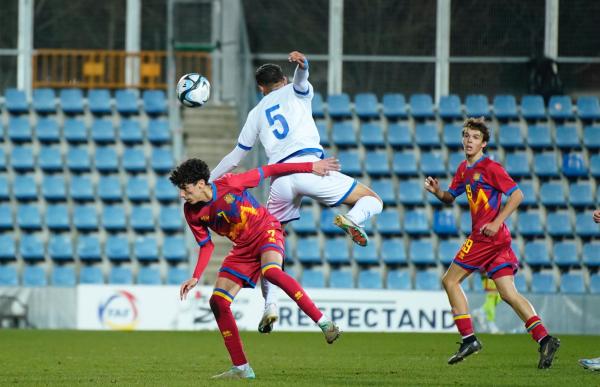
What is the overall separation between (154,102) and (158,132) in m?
0.61

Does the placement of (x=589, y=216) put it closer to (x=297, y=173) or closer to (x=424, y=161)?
(x=424, y=161)

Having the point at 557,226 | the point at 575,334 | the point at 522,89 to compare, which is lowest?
the point at 575,334

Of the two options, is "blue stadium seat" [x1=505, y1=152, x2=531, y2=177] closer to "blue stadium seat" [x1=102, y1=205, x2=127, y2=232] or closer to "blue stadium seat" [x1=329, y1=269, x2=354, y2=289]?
"blue stadium seat" [x1=329, y1=269, x2=354, y2=289]

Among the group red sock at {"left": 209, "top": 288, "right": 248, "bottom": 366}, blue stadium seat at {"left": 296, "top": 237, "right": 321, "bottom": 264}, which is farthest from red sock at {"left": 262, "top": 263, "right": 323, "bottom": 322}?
blue stadium seat at {"left": 296, "top": 237, "right": 321, "bottom": 264}

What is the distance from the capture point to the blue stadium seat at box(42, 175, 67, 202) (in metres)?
19.6

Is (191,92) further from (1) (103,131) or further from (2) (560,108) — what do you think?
(2) (560,108)

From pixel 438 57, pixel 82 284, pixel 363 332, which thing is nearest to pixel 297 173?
pixel 363 332

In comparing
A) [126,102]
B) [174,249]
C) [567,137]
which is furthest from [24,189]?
[567,137]

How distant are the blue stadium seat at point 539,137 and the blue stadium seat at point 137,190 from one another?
670 centimetres

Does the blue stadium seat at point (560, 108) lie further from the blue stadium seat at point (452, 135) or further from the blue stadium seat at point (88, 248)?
the blue stadium seat at point (88, 248)

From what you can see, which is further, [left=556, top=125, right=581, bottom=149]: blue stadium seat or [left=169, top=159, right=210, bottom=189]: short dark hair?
[left=556, top=125, right=581, bottom=149]: blue stadium seat

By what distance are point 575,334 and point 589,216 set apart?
2765 mm

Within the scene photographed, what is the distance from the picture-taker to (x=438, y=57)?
21250mm

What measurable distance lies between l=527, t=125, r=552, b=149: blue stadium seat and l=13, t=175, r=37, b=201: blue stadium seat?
8.69 m
